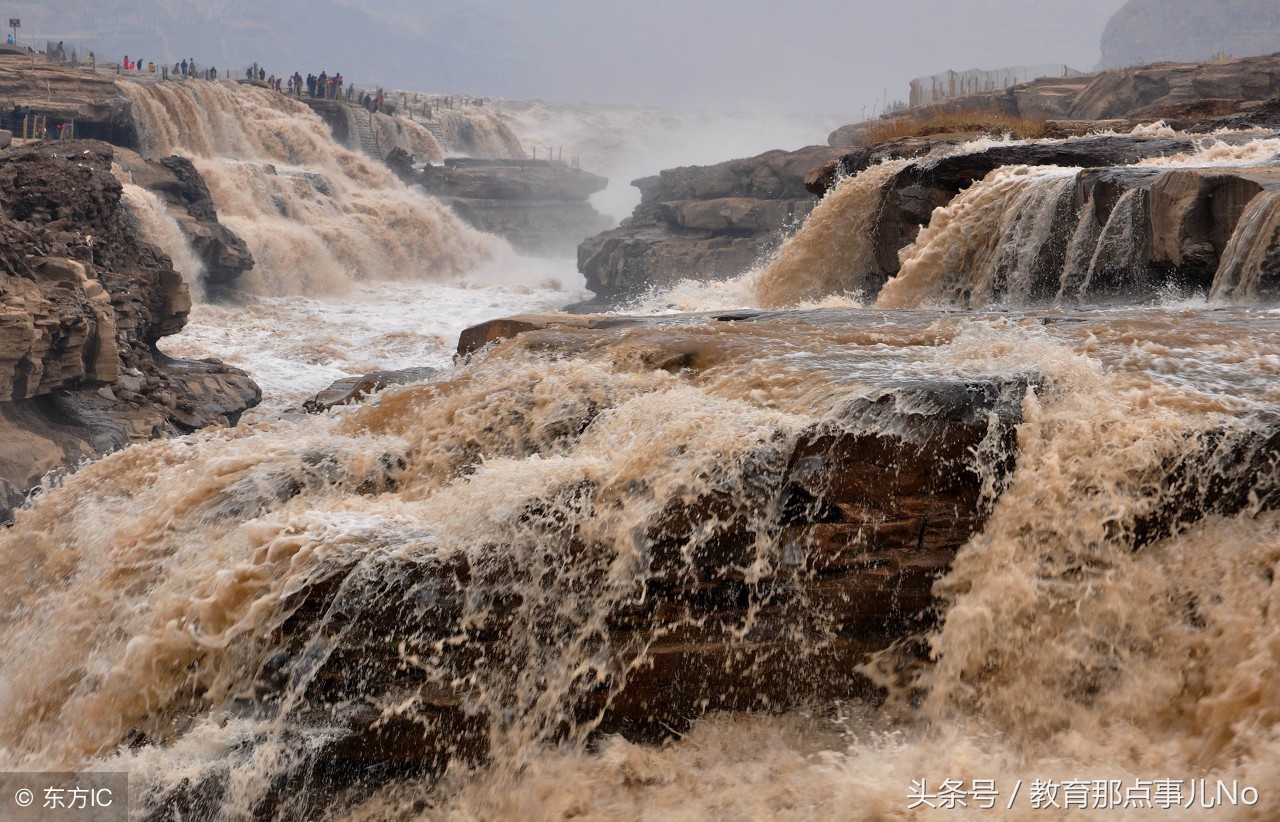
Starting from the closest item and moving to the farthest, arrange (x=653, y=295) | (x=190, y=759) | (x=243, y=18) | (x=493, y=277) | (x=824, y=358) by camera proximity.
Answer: (x=190, y=759)
(x=824, y=358)
(x=653, y=295)
(x=493, y=277)
(x=243, y=18)

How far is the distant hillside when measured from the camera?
7006 centimetres

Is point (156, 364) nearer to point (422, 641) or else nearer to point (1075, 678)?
point (422, 641)

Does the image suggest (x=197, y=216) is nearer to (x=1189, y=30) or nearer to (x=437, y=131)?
(x=437, y=131)

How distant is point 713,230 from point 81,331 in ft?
54.3

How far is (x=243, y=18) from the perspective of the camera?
589 ft

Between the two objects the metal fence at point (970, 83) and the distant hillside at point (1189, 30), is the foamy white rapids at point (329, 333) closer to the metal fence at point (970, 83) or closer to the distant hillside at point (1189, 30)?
the metal fence at point (970, 83)

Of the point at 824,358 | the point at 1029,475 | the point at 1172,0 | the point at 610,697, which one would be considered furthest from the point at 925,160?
the point at 1172,0

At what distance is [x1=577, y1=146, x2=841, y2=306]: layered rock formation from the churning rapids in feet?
63.7

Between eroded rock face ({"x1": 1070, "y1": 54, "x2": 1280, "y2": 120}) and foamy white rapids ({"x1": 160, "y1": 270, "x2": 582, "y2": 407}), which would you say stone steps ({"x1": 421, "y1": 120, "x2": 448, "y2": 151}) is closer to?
foamy white rapids ({"x1": 160, "y1": 270, "x2": 582, "y2": 407})

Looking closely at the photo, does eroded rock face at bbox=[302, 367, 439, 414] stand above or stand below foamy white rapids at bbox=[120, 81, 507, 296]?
below

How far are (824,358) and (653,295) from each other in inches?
757

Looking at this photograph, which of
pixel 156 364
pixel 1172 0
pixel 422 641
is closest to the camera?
pixel 422 641

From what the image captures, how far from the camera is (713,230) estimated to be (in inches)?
981

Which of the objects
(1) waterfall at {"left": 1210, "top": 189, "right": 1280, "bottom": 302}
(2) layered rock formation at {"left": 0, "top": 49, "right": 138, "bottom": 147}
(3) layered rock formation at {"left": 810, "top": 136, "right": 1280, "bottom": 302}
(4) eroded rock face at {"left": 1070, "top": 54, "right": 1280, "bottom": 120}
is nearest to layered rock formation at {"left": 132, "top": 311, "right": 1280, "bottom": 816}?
(1) waterfall at {"left": 1210, "top": 189, "right": 1280, "bottom": 302}
